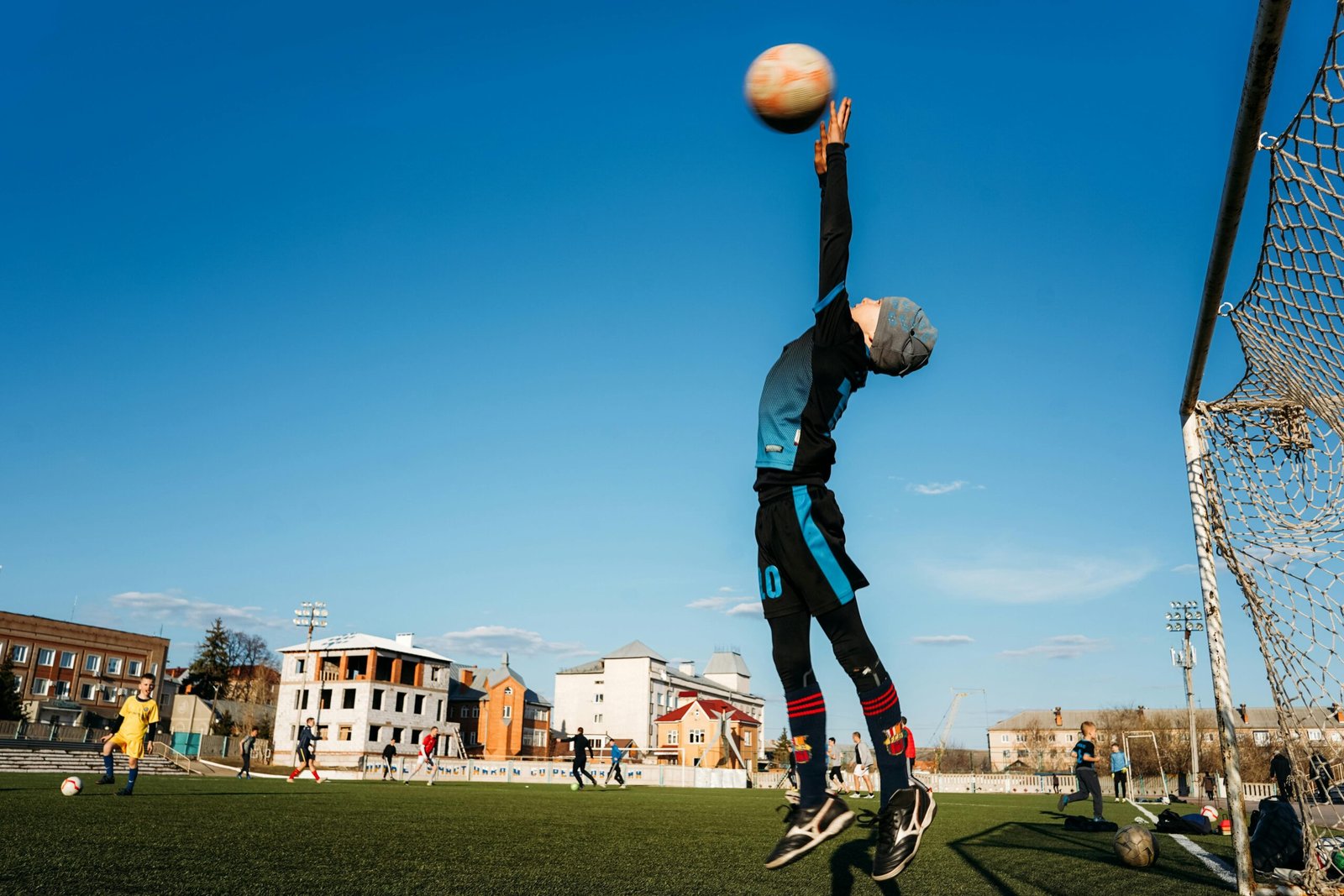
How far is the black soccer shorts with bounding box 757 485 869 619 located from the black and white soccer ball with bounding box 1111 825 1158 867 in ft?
26.2

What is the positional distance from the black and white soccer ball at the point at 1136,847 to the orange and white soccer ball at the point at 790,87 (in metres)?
8.99

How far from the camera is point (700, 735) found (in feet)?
268

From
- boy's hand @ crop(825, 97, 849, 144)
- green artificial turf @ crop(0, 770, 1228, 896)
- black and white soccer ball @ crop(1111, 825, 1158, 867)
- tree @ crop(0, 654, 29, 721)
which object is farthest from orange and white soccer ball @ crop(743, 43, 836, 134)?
tree @ crop(0, 654, 29, 721)

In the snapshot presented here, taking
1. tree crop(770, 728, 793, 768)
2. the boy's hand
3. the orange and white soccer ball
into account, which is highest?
the orange and white soccer ball

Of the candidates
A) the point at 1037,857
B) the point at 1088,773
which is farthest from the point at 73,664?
the point at 1037,857

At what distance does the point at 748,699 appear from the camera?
11356 centimetres

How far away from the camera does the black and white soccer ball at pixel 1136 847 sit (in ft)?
30.3

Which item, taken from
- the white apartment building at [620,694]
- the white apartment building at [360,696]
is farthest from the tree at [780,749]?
the white apartment building at [360,696]

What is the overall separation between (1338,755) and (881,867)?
227 inches

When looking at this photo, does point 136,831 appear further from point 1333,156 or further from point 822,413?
point 1333,156

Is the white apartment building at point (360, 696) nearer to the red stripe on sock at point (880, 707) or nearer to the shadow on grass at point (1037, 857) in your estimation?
the shadow on grass at point (1037, 857)

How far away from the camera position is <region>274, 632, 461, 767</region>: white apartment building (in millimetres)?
72000

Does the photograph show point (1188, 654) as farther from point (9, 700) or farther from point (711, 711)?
point (9, 700)

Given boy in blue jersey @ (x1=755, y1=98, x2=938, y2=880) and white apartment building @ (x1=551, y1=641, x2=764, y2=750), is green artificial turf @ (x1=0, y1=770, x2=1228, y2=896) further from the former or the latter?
white apartment building @ (x1=551, y1=641, x2=764, y2=750)
